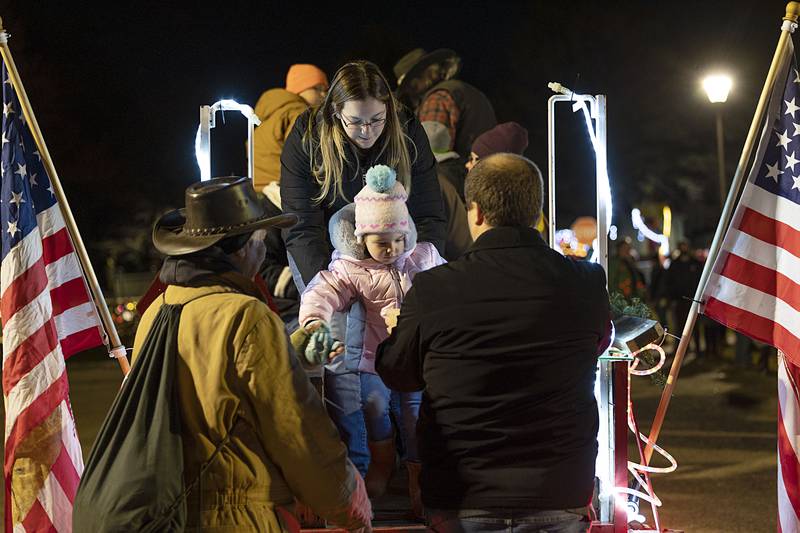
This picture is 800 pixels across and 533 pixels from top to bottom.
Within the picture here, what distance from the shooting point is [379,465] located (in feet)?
15.3

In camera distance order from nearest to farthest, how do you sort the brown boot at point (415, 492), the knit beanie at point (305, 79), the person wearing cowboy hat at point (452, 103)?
the brown boot at point (415, 492)
the knit beanie at point (305, 79)
the person wearing cowboy hat at point (452, 103)

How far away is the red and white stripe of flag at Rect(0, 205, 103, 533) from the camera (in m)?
4.73

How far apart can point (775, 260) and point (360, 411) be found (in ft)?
7.28

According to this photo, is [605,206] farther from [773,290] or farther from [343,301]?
[343,301]

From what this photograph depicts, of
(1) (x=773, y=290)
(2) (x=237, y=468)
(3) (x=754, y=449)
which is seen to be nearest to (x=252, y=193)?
(2) (x=237, y=468)

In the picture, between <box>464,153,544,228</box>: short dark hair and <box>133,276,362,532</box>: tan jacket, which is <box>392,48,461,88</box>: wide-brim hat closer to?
<box>464,153,544,228</box>: short dark hair

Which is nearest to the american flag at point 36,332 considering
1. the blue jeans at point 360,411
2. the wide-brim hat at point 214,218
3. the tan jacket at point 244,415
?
the blue jeans at point 360,411

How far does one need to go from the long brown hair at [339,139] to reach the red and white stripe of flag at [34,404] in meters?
1.50

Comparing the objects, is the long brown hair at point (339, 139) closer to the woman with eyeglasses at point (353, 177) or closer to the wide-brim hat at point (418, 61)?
the woman with eyeglasses at point (353, 177)

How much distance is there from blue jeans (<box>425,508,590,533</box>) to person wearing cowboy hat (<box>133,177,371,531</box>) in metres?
0.35

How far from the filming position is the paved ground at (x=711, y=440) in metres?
7.61

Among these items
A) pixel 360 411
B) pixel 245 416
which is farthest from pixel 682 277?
pixel 245 416

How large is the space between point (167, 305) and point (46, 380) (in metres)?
2.19

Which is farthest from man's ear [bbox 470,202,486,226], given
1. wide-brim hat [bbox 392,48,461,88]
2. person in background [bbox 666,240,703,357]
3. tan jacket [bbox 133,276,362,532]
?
person in background [bbox 666,240,703,357]
